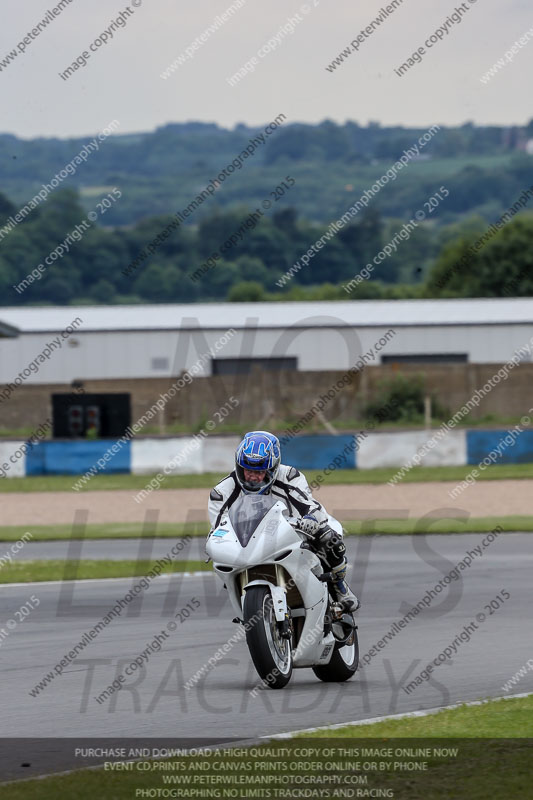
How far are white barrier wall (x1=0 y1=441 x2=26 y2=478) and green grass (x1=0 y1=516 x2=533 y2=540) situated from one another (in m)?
8.60

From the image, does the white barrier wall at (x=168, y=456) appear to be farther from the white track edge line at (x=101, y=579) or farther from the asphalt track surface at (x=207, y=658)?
the asphalt track surface at (x=207, y=658)

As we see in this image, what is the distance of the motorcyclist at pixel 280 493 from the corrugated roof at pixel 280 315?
39.4 m

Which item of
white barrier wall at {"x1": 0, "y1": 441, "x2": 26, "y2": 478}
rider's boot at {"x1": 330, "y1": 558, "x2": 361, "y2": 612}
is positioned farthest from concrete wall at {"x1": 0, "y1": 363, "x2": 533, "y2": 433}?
rider's boot at {"x1": 330, "y1": 558, "x2": 361, "y2": 612}

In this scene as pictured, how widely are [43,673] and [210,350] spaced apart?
126 ft

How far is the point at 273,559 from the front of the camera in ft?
26.9

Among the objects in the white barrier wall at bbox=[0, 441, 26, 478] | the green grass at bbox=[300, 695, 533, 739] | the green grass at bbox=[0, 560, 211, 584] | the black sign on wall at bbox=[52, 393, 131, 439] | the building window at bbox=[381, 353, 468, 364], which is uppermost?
the building window at bbox=[381, 353, 468, 364]

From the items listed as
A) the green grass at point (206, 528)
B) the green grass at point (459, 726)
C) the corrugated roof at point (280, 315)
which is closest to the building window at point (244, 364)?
the corrugated roof at point (280, 315)

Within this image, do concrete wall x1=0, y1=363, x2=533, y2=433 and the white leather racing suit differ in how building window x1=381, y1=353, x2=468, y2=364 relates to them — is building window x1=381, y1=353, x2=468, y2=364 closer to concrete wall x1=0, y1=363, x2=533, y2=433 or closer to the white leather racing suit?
concrete wall x1=0, y1=363, x2=533, y2=433

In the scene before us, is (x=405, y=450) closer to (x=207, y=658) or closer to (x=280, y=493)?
(x=207, y=658)

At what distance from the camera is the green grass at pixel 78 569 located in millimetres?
15625

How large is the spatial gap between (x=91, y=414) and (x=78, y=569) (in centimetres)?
2152

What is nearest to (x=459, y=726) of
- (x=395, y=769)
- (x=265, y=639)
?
(x=395, y=769)

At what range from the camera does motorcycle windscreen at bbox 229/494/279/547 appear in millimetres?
8273

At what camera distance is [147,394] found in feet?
141
